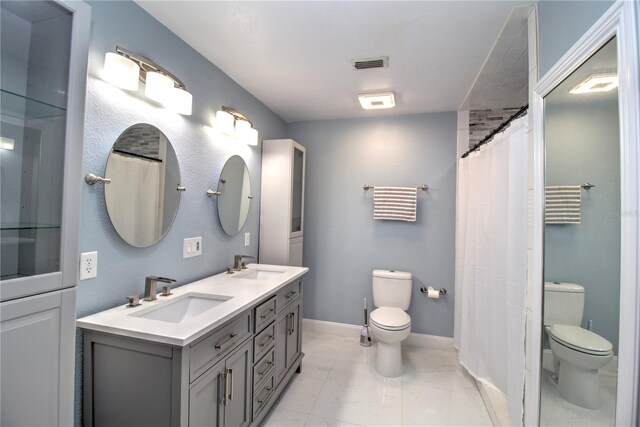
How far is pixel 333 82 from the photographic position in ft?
7.52

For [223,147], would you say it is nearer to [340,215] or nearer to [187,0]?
[187,0]

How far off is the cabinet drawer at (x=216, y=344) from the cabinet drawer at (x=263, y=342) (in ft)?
0.41

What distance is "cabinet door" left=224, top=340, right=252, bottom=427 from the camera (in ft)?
4.56

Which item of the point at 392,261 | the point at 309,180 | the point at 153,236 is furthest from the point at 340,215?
the point at 153,236

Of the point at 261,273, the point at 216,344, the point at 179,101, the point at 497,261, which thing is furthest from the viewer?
the point at 261,273

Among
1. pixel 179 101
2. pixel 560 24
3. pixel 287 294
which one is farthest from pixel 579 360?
pixel 179 101

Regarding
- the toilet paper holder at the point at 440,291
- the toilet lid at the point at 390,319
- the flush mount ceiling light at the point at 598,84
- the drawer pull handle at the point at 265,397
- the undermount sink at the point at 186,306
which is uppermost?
the flush mount ceiling light at the point at 598,84

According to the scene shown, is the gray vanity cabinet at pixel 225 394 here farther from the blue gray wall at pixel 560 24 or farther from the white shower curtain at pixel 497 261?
the blue gray wall at pixel 560 24

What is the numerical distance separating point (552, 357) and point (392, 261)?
5.78 feet

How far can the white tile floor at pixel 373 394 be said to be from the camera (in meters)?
1.86

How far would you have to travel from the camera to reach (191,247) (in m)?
1.87

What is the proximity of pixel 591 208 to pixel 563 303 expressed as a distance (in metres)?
0.45

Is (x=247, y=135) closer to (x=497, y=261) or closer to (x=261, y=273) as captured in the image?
(x=261, y=273)

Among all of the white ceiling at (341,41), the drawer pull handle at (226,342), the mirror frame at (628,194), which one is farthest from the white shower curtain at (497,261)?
the drawer pull handle at (226,342)
